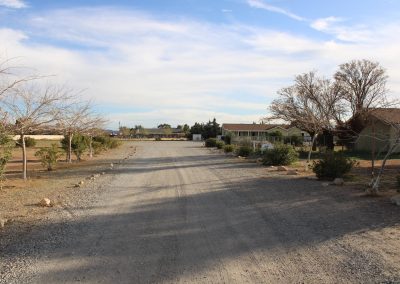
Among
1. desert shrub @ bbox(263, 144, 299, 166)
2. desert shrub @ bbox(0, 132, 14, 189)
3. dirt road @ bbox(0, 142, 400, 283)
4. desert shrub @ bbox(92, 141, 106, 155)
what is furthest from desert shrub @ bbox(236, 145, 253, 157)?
dirt road @ bbox(0, 142, 400, 283)

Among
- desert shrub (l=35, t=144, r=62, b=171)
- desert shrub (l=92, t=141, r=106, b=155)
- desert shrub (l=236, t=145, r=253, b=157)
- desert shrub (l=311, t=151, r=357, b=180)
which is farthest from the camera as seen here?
desert shrub (l=92, t=141, r=106, b=155)

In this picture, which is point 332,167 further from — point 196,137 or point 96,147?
point 196,137

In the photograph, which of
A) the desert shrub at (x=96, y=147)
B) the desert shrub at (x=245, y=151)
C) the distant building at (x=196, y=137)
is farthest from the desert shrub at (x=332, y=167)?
the distant building at (x=196, y=137)

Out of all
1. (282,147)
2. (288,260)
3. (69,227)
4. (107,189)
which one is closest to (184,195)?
(107,189)

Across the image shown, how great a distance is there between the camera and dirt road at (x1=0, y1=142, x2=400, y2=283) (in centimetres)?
611

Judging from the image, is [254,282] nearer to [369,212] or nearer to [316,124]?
[369,212]

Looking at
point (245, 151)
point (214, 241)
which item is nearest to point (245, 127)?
point (245, 151)

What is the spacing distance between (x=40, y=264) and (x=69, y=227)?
2.57m

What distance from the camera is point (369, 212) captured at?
10.5m

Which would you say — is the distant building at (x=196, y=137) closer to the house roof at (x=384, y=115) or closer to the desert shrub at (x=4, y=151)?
the house roof at (x=384, y=115)

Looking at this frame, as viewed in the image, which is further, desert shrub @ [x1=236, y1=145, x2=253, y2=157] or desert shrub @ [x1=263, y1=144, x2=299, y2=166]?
desert shrub @ [x1=236, y1=145, x2=253, y2=157]

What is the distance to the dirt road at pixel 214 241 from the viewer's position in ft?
20.0

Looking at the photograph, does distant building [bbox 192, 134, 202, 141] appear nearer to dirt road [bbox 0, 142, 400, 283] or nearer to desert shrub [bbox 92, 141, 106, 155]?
desert shrub [bbox 92, 141, 106, 155]

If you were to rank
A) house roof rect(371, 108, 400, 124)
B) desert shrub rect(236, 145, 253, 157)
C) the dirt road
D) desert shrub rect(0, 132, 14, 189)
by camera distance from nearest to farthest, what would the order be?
the dirt road < house roof rect(371, 108, 400, 124) < desert shrub rect(0, 132, 14, 189) < desert shrub rect(236, 145, 253, 157)
